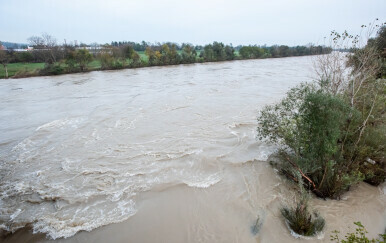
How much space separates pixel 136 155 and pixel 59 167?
10.3ft

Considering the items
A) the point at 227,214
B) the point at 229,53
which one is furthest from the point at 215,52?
the point at 227,214

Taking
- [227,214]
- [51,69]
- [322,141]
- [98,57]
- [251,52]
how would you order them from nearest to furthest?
[322,141] → [227,214] → [51,69] → [98,57] → [251,52]

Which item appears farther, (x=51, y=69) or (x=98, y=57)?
(x=98, y=57)

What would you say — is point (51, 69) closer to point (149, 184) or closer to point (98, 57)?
point (98, 57)

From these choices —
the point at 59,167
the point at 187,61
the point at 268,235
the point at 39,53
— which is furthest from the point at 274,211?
the point at 39,53

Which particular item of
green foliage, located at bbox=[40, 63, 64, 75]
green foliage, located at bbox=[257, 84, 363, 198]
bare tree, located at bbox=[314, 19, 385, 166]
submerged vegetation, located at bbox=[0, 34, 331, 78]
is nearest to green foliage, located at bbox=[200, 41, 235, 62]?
submerged vegetation, located at bbox=[0, 34, 331, 78]

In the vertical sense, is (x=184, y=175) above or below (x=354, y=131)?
below

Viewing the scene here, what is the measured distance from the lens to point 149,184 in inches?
301

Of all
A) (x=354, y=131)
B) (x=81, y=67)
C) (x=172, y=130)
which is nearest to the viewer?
(x=354, y=131)

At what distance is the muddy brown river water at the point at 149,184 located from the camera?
5707 millimetres

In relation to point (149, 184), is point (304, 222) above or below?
above

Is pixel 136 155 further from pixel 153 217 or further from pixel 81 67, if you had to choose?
pixel 81 67

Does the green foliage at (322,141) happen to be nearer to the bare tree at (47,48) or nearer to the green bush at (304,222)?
the green bush at (304,222)

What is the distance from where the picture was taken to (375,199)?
6.44 metres
